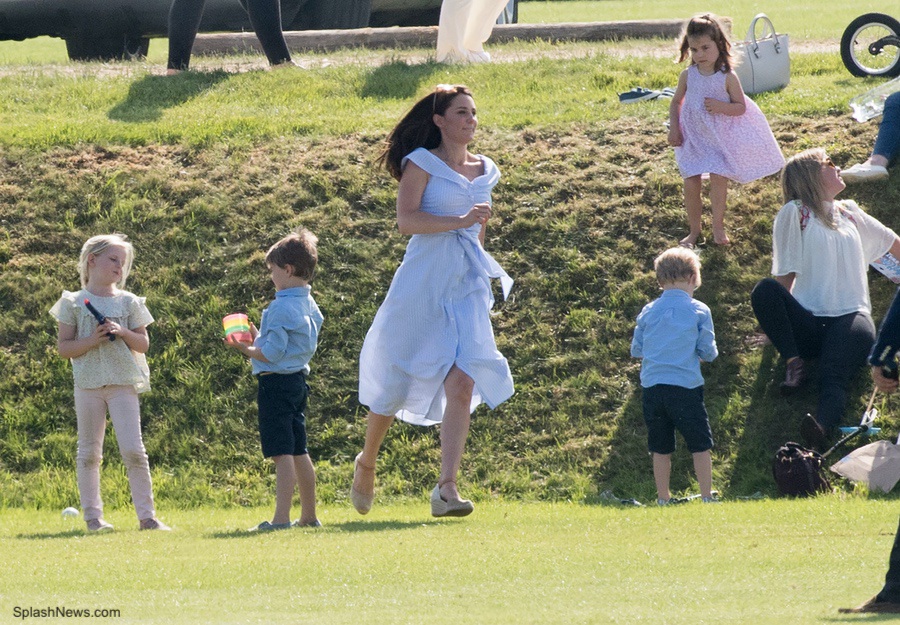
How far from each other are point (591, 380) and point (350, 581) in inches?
174

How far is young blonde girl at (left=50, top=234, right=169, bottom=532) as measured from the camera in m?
7.84

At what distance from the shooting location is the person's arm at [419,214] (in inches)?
284

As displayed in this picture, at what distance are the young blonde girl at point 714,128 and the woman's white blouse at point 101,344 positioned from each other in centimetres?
436

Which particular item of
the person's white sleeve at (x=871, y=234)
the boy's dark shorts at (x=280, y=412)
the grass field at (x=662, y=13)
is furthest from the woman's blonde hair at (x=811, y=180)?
the grass field at (x=662, y=13)

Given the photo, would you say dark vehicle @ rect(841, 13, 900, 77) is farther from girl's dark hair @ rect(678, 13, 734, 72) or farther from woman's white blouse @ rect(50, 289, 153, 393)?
woman's white blouse @ rect(50, 289, 153, 393)

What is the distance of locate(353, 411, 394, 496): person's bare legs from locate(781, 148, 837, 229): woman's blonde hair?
11.5 ft

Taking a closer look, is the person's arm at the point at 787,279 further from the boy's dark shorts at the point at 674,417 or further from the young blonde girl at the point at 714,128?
the boy's dark shorts at the point at 674,417

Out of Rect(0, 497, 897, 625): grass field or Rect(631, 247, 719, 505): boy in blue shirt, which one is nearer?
Rect(0, 497, 897, 625): grass field

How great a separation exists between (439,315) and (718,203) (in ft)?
13.0

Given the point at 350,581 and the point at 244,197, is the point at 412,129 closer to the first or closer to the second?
the point at 350,581

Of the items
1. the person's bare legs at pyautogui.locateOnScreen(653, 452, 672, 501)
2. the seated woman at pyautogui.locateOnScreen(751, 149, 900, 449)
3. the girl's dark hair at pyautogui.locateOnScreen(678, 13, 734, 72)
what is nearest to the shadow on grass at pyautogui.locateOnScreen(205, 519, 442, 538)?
the person's bare legs at pyautogui.locateOnScreen(653, 452, 672, 501)

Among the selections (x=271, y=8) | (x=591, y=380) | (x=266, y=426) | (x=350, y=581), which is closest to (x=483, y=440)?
(x=591, y=380)

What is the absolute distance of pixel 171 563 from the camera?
6148mm

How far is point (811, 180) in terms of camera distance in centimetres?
952
